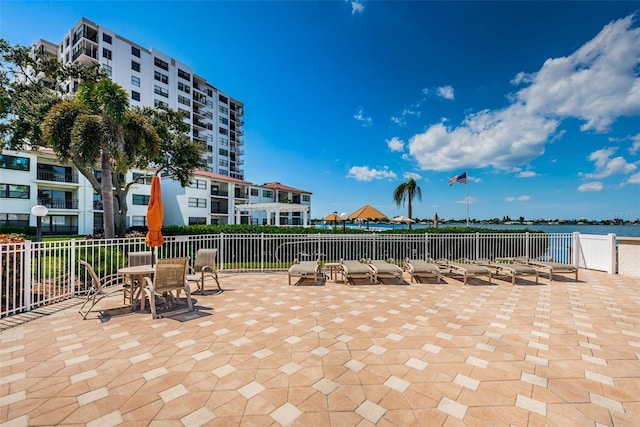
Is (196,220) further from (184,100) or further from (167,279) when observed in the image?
(167,279)

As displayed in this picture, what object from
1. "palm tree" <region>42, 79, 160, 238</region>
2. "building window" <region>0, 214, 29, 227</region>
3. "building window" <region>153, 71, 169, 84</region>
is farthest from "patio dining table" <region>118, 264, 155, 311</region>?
"building window" <region>153, 71, 169, 84</region>

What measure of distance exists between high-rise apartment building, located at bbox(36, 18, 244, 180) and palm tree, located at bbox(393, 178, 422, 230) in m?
23.2

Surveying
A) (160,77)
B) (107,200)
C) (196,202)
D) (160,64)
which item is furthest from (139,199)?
(160,64)

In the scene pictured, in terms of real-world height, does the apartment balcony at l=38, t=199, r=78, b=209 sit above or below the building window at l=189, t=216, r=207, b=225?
above

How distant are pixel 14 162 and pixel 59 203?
5172mm

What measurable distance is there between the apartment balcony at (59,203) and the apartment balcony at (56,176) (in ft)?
7.39

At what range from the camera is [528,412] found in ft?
7.82

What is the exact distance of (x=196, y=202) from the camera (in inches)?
1430

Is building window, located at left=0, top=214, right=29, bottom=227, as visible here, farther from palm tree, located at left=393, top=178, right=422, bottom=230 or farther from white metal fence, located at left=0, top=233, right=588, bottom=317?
palm tree, located at left=393, top=178, right=422, bottom=230

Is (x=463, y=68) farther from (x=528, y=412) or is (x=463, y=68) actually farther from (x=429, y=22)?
(x=528, y=412)

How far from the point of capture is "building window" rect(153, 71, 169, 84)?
1713 inches

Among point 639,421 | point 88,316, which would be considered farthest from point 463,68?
point 88,316

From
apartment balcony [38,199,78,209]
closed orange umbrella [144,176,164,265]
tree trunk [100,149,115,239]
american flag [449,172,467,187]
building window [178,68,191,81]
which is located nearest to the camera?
closed orange umbrella [144,176,164,265]

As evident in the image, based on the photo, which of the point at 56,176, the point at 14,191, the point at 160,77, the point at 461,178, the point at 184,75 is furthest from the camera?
the point at 184,75
